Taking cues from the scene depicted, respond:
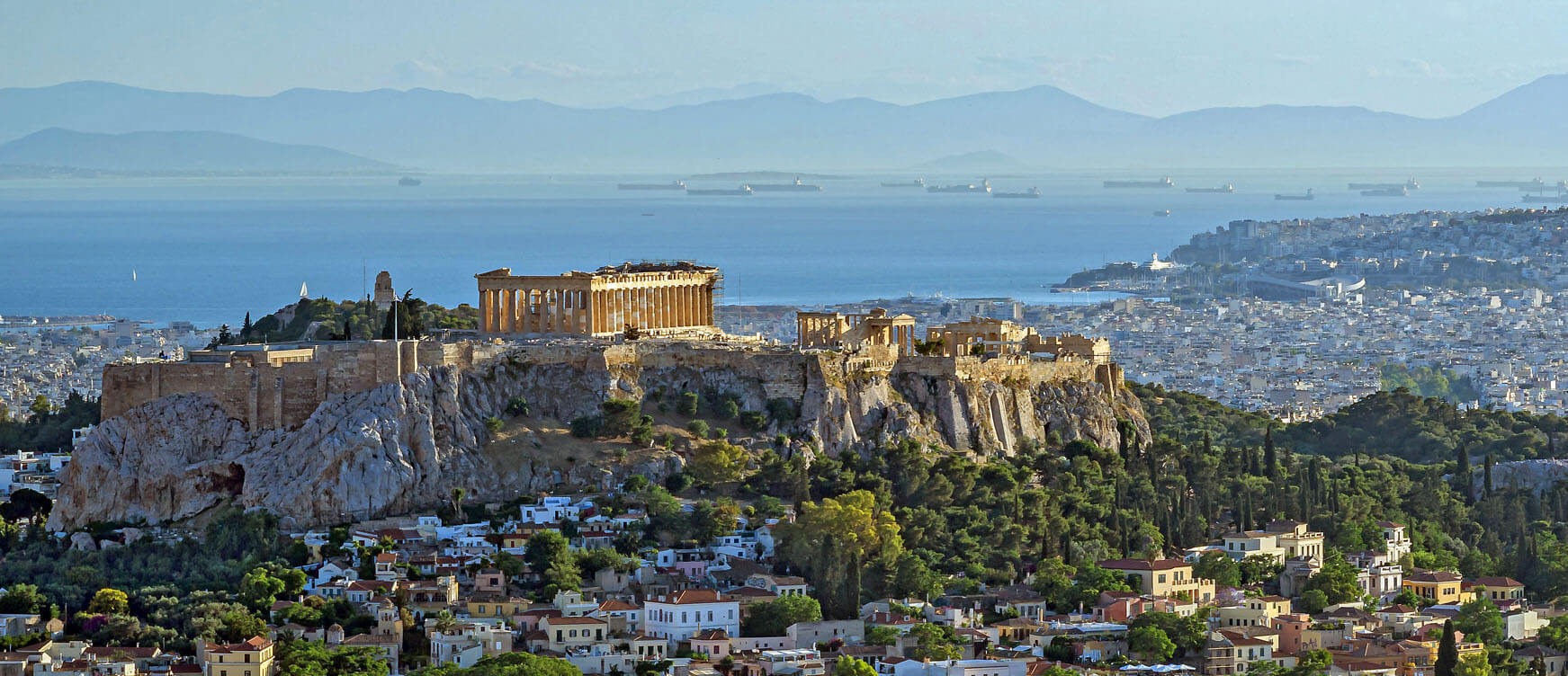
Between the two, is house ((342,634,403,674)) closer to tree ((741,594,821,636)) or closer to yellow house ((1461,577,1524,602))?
tree ((741,594,821,636))

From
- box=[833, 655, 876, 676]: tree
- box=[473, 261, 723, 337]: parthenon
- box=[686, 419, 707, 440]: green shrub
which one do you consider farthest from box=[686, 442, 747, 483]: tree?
box=[833, 655, 876, 676]: tree

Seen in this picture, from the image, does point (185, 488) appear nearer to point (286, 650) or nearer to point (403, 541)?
point (403, 541)

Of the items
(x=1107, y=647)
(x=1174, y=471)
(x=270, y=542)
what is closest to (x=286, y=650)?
(x=270, y=542)

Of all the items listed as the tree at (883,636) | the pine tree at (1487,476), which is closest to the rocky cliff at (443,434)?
the tree at (883,636)

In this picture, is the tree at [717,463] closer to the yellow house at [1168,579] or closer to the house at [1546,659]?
the yellow house at [1168,579]

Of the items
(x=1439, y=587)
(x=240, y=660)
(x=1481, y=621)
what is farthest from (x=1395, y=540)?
(x=240, y=660)
